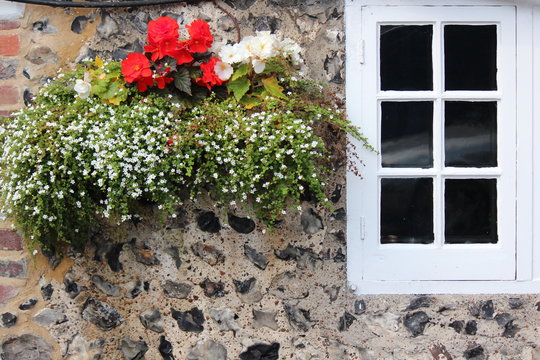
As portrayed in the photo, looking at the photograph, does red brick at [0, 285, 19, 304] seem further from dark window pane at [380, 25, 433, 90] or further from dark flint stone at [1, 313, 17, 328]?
dark window pane at [380, 25, 433, 90]

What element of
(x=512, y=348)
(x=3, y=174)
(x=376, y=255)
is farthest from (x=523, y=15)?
(x=3, y=174)

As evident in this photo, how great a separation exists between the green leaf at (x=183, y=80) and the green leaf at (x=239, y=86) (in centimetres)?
18

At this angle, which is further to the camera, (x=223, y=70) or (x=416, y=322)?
(x=416, y=322)

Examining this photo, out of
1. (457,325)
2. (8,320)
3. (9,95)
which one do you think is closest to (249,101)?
(9,95)

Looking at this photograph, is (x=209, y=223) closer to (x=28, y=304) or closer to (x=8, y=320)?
(x=28, y=304)

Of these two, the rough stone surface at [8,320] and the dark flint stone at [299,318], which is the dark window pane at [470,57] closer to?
the dark flint stone at [299,318]

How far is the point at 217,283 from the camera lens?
9.77 ft

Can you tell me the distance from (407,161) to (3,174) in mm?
1773

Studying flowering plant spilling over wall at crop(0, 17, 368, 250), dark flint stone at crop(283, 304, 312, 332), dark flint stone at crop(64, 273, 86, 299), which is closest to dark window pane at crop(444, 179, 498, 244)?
flowering plant spilling over wall at crop(0, 17, 368, 250)

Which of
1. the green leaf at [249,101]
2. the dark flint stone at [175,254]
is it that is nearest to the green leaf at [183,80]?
the green leaf at [249,101]

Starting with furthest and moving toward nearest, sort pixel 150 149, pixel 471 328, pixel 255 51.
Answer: pixel 471 328 < pixel 255 51 < pixel 150 149

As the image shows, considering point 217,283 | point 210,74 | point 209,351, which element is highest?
point 210,74

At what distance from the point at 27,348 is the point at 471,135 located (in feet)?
7.49

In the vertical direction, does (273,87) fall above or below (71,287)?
above
